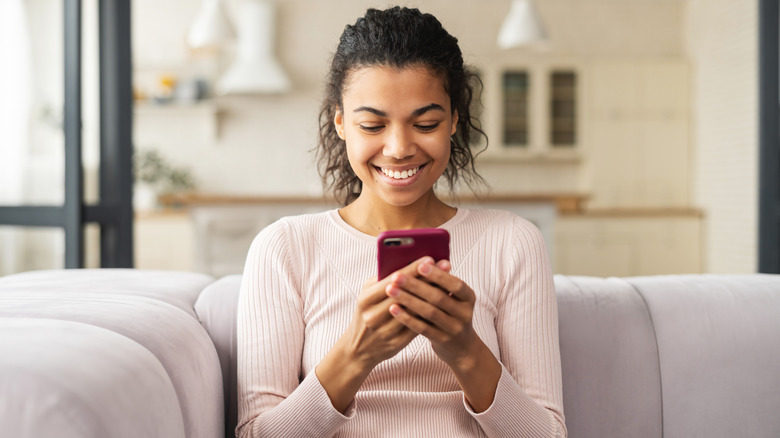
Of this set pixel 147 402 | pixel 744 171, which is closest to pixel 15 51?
pixel 147 402

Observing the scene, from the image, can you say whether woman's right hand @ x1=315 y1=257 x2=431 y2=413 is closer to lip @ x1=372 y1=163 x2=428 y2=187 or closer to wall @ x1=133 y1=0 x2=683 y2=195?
lip @ x1=372 y1=163 x2=428 y2=187

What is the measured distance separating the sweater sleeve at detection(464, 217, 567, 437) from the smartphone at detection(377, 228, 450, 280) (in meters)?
0.25

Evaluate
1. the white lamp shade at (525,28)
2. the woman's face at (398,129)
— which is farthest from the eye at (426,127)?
the white lamp shade at (525,28)

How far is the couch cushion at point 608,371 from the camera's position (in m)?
1.29

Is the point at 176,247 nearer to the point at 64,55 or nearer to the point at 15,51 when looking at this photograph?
the point at 15,51

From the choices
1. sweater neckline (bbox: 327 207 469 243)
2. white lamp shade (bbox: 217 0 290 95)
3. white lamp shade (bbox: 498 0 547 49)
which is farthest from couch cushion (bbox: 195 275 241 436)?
white lamp shade (bbox: 217 0 290 95)

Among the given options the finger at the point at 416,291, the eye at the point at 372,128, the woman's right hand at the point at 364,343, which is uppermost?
the eye at the point at 372,128

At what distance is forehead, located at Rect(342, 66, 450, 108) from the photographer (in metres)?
1.10

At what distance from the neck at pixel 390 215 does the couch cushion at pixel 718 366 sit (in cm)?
48

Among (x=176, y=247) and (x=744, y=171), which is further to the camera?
(x=176, y=247)

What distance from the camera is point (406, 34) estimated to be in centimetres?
114

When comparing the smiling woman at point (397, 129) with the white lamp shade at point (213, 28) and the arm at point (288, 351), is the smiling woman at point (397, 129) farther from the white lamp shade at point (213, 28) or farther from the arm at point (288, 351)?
the white lamp shade at point (213, 28)

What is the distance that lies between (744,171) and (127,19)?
489 cm

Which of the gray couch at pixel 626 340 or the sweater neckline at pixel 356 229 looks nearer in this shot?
the gray couch at pixel 626 340
